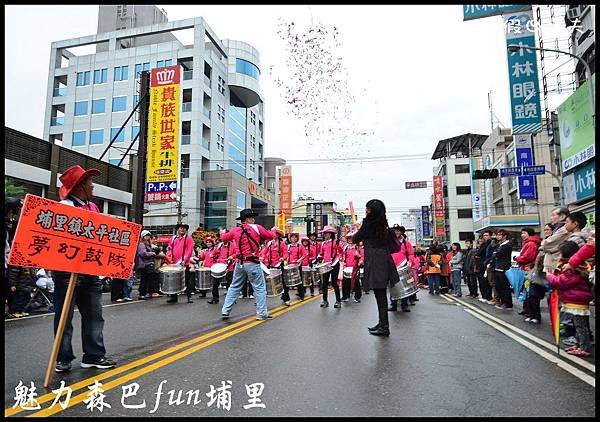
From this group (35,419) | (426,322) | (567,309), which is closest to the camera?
(35,419)

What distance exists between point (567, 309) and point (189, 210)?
41982 millimetres

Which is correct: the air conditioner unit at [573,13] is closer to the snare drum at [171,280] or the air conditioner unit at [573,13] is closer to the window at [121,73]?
the snare drum at [171,280]

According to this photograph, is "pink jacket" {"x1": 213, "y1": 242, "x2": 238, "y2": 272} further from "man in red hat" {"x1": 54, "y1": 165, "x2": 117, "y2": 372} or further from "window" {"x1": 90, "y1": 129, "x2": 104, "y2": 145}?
"window" {"x1": 90, "y1": 129, "x2": 104, "y2": 145}

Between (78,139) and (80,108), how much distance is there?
3.43m

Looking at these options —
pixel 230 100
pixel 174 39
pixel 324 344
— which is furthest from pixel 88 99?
pixel 324 344

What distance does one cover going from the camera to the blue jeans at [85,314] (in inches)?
173

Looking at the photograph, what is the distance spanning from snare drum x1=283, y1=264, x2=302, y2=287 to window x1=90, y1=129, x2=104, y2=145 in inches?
1668

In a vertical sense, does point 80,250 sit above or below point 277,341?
above

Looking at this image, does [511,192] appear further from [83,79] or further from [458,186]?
[83,79]

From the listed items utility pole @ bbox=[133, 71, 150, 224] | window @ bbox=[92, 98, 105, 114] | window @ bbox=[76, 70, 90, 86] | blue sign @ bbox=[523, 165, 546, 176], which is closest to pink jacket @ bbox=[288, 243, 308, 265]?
utility pole @ bbox=[133, 71, 150, 224]

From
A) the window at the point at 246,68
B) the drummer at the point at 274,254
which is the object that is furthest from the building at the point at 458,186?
the drummer at the point at 274,254

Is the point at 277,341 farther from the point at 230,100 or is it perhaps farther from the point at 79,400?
the point at 230,100

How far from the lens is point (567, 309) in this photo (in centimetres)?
548

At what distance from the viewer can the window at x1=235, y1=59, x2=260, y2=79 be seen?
52.0 meters
